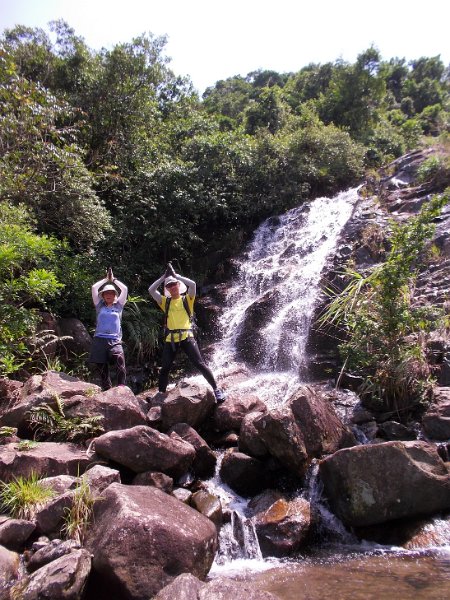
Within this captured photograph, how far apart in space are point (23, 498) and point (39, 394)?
6.36ft

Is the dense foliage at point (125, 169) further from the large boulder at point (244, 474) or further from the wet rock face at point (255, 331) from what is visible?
the large boulder at point (244, 474)

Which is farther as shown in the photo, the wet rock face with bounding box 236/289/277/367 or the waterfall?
the wet rock face with bounding box 236/289/277/367

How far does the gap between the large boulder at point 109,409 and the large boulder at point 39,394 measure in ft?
0.66

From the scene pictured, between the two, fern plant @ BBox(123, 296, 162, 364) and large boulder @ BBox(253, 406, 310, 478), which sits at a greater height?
fern plant @ BBox(123, 296, 162, 364)

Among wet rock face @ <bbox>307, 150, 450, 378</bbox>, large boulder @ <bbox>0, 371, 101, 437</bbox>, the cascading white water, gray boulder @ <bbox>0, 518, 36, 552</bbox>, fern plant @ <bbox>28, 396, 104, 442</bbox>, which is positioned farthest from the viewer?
the cascading white water

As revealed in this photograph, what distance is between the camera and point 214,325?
459 inches

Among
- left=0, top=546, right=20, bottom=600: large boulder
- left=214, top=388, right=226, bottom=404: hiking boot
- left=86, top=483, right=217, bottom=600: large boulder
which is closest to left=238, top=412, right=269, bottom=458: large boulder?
left=214, top=388, right=226, bottom=404: hiking boot

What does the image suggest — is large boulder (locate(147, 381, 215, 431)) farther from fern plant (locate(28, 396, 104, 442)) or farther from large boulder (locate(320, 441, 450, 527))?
large boulder (locate(320, 441, 450, 527))

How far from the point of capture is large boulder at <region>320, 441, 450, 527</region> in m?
4.95

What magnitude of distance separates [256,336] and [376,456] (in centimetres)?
561

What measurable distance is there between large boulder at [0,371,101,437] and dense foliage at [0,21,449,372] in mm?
679

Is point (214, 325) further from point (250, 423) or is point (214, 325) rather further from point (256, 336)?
point (250, 423)

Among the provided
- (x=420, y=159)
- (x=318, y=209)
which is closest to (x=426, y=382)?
(x=318, y=209)

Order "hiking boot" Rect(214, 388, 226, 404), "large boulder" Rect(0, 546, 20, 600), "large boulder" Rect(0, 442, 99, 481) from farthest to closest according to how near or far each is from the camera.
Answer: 1. "hiking boot" Rect(214, 388, 226, 404)
2. "large boulder" Rect(0, 442, 99, 481)
3. "large boulder" Rect(0, 546, 20, 600)
